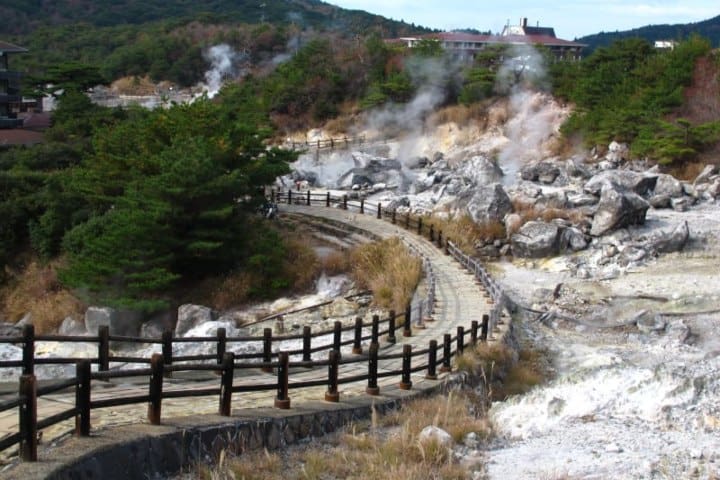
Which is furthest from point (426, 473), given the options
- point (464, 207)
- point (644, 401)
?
point (464, 207)

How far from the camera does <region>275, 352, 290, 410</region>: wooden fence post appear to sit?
10859 millimetres

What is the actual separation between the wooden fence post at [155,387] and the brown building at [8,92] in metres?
49.4

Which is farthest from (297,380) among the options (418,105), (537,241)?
(418,105)

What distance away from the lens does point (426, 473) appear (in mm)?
9320

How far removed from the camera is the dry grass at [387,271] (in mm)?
22248

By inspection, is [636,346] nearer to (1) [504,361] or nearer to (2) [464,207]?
(1) [504,361]

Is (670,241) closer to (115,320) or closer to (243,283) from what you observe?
(243,283)

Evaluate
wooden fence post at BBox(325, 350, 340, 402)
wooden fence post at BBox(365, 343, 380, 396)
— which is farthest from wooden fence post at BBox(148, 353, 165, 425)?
wooden fence post at BBox(365, 343, 380, 396)

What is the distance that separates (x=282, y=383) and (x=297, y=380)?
2.83 metres

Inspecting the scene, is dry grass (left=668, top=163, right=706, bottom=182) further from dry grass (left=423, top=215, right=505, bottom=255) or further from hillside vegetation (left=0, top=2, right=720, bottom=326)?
dry grass (left=423, top=215, right=505, bottom=255)

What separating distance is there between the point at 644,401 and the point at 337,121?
48081mm

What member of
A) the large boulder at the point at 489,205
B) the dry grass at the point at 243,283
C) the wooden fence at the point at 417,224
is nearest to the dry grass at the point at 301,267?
the dry grass at the point at 243,283

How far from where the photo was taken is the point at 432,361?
46.7 feet

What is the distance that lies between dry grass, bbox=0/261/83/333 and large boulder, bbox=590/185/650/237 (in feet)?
57.0
